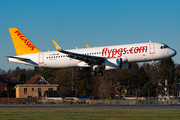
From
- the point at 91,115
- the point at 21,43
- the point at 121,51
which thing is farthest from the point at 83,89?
the point at 91,115

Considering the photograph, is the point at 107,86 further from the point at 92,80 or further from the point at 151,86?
the point at 92,80

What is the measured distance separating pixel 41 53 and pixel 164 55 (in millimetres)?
23395

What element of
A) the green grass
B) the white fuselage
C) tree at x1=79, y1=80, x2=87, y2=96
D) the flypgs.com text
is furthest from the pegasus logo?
tree at x1=79, y1=80, x2=87, y2=96

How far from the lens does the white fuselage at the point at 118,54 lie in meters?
51.4

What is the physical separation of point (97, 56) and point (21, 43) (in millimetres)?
17543

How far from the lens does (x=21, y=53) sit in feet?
201

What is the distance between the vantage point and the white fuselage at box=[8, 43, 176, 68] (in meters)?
51.4

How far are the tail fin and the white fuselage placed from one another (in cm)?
344

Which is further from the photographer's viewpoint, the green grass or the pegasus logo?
the pegasus logo

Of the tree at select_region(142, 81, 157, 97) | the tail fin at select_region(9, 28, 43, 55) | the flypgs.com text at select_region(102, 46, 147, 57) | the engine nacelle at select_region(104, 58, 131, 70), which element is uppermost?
the tail fin at select_region(9, 28, 43, 55)

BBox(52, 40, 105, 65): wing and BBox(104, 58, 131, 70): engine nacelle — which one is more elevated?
BBox(52, 40, 105, 65): wing

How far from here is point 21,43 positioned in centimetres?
6212

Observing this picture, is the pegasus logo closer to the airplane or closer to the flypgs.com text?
the airplane

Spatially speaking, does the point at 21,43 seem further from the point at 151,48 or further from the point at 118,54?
the point at 151,48
